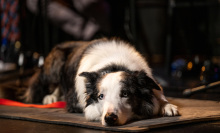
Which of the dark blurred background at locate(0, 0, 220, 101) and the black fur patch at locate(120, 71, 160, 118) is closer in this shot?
the black fur patch at locate(120, 71, 160, 118)

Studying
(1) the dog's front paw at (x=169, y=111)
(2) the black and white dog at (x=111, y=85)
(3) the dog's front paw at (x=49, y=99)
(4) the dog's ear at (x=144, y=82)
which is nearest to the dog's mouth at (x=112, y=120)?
(2) the black and white dog at (x=111, y=85)

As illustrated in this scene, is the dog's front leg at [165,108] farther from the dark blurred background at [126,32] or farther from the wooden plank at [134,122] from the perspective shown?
the dark blurred background at [126,32]

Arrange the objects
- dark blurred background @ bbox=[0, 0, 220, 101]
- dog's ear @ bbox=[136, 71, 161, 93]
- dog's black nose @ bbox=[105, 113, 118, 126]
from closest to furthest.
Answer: dog's black nose @ bbox=[105, 113, 118, 126]
dog's ear @ bbox=[136, 71, 161, 93]
dark blurred background @ bbox=[0, 0, 220, 101]

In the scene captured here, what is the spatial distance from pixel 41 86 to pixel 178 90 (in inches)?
68.2

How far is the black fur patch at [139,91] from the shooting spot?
7.33ft

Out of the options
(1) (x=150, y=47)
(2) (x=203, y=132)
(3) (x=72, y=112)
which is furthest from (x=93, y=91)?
(1) (x=150, y=47)

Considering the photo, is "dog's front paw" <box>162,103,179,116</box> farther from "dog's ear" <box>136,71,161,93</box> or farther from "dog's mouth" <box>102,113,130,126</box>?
"dog's mouth" <box>102,113,130,126</box>

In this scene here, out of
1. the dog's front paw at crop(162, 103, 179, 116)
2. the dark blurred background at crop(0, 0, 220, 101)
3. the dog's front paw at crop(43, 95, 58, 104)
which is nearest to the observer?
the dog's front paw at crop(162, 103, 179, 116)

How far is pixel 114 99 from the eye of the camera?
2.16 m

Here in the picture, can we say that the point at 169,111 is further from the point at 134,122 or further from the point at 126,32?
the point at 126,32

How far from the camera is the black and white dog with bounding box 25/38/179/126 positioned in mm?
2189

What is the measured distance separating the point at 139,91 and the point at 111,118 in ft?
1.13

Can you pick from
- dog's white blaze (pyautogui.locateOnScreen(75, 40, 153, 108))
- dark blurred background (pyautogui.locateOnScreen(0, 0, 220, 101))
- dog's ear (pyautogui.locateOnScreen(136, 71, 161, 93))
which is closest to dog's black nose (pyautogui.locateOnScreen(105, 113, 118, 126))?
dog's ear (pyautogui.locateOnScreen(136, 71, 161, 93))

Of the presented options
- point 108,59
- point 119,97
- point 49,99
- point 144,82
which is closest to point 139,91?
A: point 144,82
